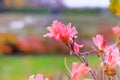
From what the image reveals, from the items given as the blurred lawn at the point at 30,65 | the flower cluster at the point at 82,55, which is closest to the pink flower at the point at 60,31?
the flower cluster at the point at 82,55

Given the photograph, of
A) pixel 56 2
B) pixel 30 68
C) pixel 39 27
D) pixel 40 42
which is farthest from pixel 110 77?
pixel 56 2

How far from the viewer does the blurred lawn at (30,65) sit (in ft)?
21.7

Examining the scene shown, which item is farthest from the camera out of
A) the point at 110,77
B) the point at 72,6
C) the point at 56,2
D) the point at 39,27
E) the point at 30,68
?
the point at 56,2

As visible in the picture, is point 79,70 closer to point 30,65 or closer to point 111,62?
point 111,62

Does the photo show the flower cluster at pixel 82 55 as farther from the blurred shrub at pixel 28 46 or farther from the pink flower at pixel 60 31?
the blurred shrub at pixel 28 46

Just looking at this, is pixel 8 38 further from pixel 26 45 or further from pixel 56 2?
pixel 56 2

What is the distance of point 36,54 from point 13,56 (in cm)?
52

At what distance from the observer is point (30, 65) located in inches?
298

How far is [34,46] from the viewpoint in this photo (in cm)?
872

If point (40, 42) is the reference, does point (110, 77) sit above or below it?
below

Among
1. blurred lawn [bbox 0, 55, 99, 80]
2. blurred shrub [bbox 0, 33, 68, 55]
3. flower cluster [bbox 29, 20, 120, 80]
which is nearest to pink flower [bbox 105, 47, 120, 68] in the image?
flower cluster [bbox 29, 20, 120, 80]

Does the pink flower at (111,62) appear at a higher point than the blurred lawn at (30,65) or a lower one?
lower

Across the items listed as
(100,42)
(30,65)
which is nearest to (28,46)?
(30,65)

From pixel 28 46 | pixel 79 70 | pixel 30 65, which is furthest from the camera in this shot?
pixel 28 46
